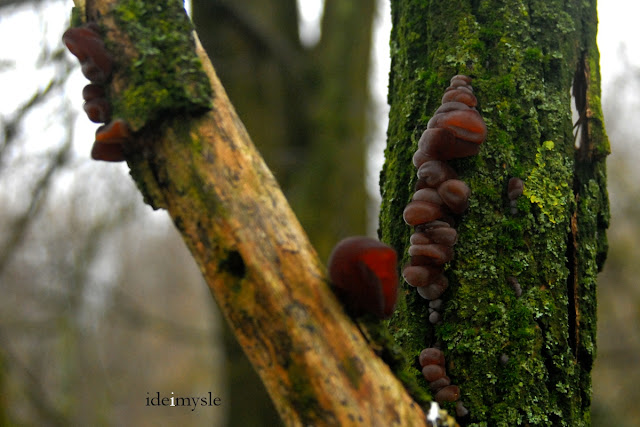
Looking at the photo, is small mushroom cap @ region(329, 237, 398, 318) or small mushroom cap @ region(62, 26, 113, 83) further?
small mushroom cap @ region(62, 26, 113, 83)

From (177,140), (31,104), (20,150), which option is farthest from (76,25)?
(20,150)

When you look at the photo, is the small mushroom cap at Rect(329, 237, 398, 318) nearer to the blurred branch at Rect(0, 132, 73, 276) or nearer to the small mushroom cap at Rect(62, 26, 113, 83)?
the small mushroom cap at Rect(62, 26, 113, 83)

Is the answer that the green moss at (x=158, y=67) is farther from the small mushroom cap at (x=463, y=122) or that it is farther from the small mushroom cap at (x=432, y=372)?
the small mushroom cap at (x=432, y=372)

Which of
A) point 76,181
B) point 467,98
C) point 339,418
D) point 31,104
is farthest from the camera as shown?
point 76,181

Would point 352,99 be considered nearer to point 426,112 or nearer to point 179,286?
point 426,112

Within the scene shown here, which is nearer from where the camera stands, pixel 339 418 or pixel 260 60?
pixel 339 418

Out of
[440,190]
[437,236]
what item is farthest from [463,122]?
[437,236]

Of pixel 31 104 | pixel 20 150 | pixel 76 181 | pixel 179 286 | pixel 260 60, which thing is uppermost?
pixel 260 60

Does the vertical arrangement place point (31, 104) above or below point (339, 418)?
above

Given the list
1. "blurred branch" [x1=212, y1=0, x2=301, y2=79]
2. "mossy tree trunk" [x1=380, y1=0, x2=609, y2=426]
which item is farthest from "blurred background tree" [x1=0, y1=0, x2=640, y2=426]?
"mossy tree trunk" [x1=380, y1=0, x2=609, y2=426]
